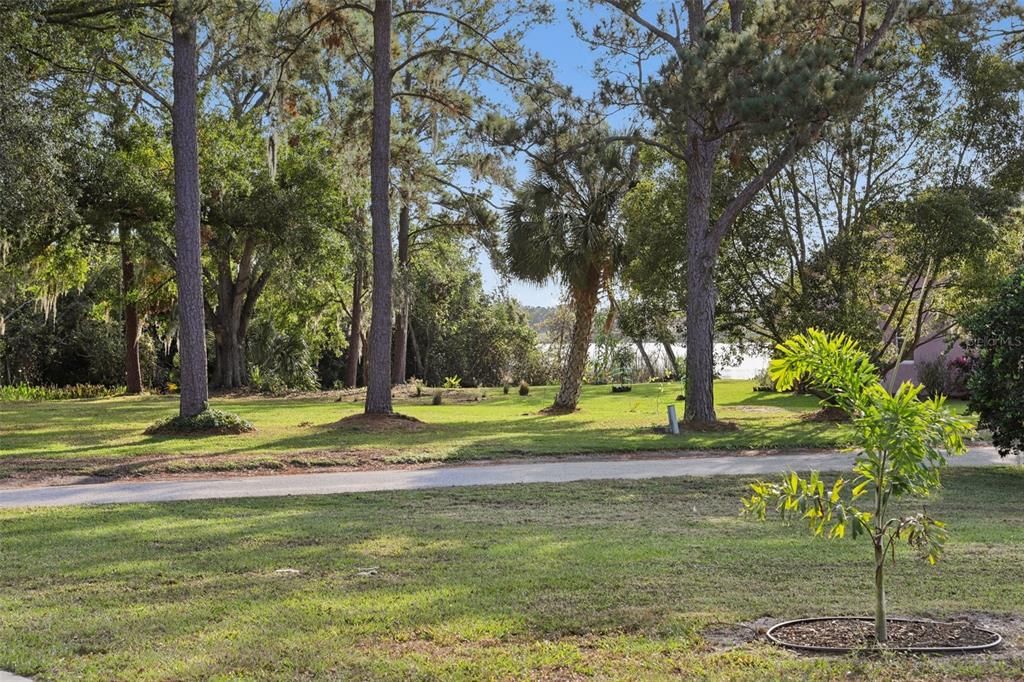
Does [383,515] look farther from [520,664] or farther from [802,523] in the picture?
[520,664]

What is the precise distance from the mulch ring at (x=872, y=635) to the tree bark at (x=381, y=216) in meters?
16.5

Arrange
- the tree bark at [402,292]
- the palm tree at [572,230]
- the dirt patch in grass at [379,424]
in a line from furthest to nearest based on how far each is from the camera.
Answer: the tree bark at [402,292] < the palm tree at [572,230] < the dirt patch in grass at [379,424]

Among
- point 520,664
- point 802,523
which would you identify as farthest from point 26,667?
point 802,523

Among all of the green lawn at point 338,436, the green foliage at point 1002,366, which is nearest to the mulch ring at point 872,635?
the green foliage at point 1002,366

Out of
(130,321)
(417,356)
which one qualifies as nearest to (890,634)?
(130,321)

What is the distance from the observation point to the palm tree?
80.5 feet

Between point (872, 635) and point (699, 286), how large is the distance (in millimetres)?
16247

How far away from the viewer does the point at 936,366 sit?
30406 millimetres

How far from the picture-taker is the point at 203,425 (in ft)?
62.2

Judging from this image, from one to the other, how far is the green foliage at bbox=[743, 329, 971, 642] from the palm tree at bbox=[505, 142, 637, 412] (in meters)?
18.8

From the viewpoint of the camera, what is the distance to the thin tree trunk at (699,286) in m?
21.1

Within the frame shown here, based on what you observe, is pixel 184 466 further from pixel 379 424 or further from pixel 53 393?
pixel 53 393

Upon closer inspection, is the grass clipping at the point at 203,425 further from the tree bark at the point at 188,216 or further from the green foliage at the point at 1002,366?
the green foliage at the point at 1002,366

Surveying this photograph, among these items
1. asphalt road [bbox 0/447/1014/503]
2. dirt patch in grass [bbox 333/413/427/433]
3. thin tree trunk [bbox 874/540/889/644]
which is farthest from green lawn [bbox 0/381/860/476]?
thin tree trunk [bbox 874/540/889/644]
